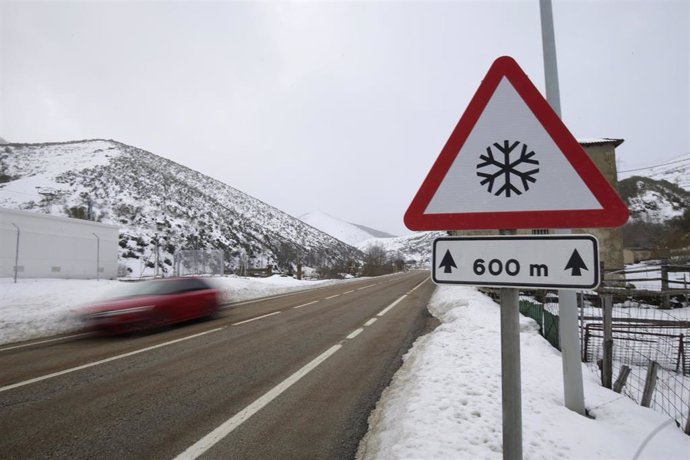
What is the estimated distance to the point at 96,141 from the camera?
82812 mm

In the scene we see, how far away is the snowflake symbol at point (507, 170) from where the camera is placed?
1.67 m

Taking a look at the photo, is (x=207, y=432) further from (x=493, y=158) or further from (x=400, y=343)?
(x=400, y=343)

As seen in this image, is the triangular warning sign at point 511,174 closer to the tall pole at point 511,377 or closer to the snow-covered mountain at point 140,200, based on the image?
the tall pole at point 511,377

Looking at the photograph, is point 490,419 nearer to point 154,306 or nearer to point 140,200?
point 154,306

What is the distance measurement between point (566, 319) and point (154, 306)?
8559 millimetres

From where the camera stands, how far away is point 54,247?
21406 mm

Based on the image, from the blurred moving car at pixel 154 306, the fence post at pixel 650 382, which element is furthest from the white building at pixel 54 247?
the fence post at pixel 650 382

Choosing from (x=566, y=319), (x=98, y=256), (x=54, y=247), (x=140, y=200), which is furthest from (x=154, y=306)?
(x=140, y=200)

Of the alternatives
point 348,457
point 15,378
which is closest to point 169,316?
point 15,378

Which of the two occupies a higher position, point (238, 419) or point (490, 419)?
point (490, 419)

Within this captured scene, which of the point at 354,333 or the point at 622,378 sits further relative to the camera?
the point at 354,333

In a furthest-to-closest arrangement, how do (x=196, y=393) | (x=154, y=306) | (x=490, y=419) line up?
(x=154, y=306) < (x=196, y=393) < (x=490, y=419)

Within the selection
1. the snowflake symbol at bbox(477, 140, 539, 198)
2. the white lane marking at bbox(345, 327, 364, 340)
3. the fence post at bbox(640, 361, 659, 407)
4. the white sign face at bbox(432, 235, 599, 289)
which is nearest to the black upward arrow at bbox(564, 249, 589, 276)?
the white sign face at bbox(432, 235, 599, 289)

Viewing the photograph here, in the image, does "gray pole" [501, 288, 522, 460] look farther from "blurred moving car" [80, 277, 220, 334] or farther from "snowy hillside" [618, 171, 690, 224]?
"snowy hillside" [618, 171, 690, 224]
